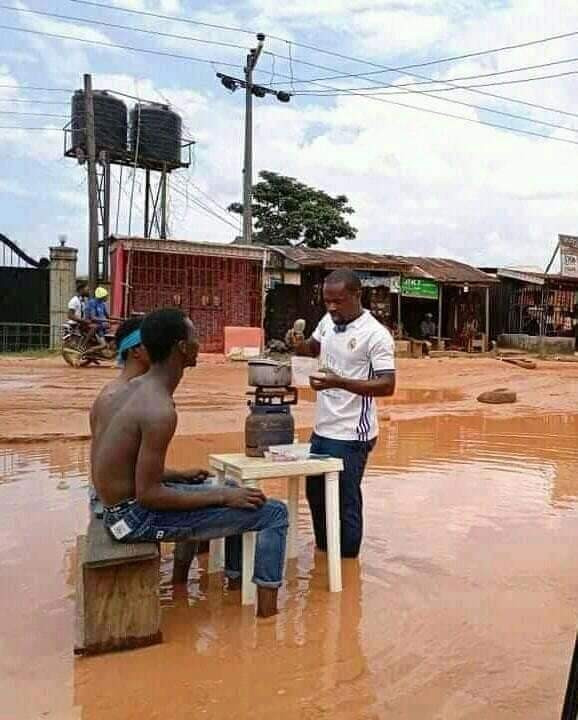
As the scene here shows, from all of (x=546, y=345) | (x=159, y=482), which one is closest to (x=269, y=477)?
(x=159, y=482)

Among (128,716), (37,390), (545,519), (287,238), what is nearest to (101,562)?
(128,716)

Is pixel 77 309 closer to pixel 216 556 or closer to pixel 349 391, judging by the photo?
pixel 216 556

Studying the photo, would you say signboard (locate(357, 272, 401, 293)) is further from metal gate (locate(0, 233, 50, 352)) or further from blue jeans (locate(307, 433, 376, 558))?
blue jeans (locate(307, 433, 376, 558))

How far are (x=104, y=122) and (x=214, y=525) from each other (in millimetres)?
24656

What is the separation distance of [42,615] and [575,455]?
6709mm

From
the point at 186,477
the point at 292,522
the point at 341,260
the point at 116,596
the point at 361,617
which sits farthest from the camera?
the point at 341,260

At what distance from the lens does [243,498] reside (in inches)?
146

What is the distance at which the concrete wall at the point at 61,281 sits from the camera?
2041cm

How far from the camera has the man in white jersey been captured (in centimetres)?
454

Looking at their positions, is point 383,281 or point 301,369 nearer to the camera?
point 301,369

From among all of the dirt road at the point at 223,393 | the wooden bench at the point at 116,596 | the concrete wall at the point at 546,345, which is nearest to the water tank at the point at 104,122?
the dirt road at the point at 223,393

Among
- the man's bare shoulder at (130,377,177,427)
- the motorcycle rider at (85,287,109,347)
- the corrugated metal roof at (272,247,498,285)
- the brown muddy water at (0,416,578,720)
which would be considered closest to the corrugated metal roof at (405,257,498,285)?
the corrugated metal roof at (272,247,498,285)

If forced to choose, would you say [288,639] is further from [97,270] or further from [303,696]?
[97,270]

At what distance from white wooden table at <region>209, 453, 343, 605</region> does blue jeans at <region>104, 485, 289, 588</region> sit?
0.14 m
